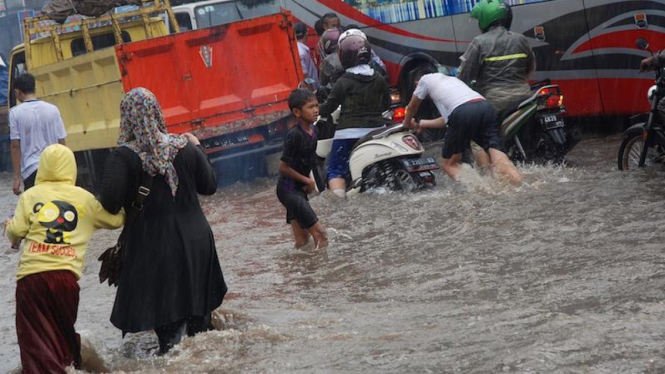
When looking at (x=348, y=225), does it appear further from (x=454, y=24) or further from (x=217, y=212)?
(x=454, y=24)

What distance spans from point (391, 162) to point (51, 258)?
4.68 m

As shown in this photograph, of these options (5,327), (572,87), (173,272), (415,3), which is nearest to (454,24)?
(415,3)

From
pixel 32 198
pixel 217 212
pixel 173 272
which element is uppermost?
pixel 32 198

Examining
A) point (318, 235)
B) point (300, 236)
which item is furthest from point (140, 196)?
point (300, 236)

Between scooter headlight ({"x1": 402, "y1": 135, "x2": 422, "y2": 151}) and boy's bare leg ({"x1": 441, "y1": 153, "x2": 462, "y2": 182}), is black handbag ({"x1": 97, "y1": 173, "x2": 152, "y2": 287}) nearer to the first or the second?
scooter headlight ({"x1": 402, "y1": 135, "x2": 422, "y2": 151})

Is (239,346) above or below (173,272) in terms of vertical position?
below

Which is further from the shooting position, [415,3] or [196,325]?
[415,3]

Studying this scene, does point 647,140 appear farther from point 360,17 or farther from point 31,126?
point 360,17

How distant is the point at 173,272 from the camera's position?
5.57 meters

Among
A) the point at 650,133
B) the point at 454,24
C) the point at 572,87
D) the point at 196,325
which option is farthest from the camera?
the point at 454,24

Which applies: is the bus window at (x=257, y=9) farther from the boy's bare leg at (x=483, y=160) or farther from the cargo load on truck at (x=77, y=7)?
the boy's bare leg at (x=483, y=160)

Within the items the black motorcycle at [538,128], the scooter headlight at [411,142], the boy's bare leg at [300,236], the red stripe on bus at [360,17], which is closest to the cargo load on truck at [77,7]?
the red stripe on bus at [360,17]

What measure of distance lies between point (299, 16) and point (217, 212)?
6.09 m

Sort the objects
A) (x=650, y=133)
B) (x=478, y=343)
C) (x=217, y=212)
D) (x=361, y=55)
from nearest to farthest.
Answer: (x=478, y=343) → (x=650, y=133) → (x=361, y=55) → (x=217, y=212)
